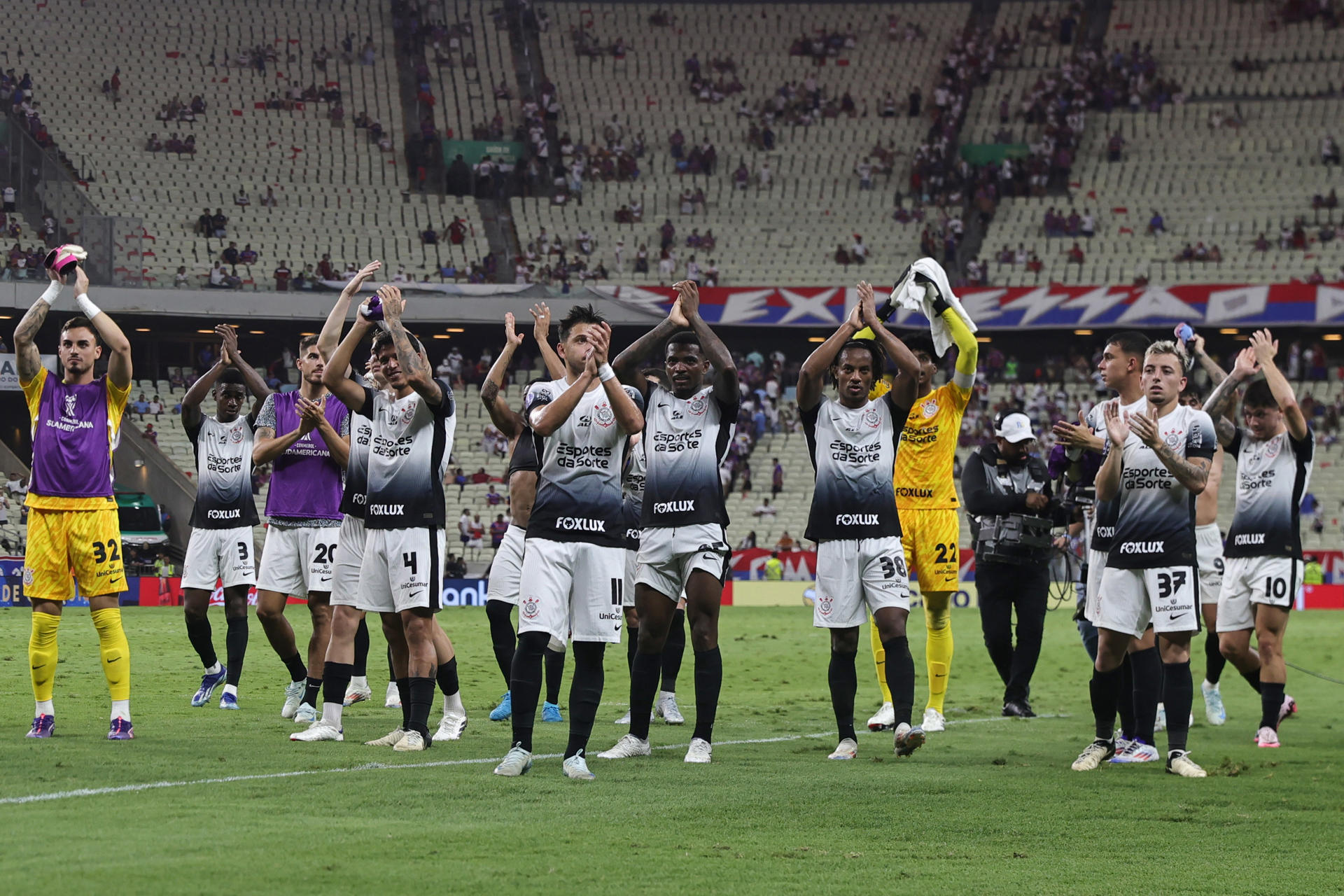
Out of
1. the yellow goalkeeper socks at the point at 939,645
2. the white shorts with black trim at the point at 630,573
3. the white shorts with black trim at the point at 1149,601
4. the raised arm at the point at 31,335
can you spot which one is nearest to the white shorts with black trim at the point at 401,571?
the white shorts with black trim at the point at 630,573

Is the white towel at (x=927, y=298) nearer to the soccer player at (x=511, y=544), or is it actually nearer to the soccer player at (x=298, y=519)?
the soccer player at (x=511, y=544)

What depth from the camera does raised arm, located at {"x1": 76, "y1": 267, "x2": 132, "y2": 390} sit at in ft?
30.7

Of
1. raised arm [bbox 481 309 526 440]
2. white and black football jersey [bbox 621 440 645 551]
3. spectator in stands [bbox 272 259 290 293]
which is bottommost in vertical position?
white and black football jersey [bbox 621 440 645 551]

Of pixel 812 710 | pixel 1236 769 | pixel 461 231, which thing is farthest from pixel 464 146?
pixel 1236 769

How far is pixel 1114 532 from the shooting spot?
9750 millimetres

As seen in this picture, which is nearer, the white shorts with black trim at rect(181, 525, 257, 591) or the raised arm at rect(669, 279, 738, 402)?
the raised arm at rect(669, 279, 738, 402)

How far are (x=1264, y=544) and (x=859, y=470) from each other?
370cm

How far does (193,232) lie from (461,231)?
326 inches

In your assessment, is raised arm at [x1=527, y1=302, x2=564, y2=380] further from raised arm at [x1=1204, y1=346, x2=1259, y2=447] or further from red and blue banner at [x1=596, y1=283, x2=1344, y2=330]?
red and blue banner at [x1=596, y1=283, x2=1344, y2=330]

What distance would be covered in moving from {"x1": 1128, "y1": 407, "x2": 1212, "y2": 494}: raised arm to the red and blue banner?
113 feet

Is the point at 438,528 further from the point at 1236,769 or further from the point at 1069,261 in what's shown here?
the point at 1069,261

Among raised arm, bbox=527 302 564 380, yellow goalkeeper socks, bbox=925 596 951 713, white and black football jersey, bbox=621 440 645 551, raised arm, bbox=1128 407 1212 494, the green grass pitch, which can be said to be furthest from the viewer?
white and black football jersey, bbox=621 440 645 551

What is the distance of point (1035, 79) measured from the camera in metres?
55.3

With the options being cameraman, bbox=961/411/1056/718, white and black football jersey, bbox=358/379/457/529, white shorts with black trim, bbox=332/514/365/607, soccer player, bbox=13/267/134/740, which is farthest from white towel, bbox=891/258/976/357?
soccer player, bbox=13/267/134/740
